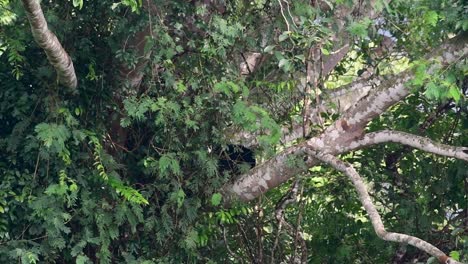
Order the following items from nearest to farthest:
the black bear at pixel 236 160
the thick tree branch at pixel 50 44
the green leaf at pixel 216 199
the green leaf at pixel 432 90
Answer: the thick tree branch at pixel 50 44 < the green leaf at pixel 432 90 < the green leaf at pixel 216 199 < the black bear at pixel 236 160

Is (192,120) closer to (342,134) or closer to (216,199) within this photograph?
(216,199)

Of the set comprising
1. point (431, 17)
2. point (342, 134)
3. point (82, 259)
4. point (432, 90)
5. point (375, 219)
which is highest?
point (431, 17)

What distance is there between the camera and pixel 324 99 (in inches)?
211

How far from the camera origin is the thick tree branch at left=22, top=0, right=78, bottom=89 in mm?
3893

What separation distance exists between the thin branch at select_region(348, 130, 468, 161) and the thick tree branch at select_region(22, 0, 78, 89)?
1.63 m

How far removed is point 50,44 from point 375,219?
183cm

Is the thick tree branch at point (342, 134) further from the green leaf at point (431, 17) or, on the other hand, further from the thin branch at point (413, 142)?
the green leaf at point (431, 17)

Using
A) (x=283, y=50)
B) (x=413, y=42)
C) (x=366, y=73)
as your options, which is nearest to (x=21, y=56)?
(x=283, y=50)

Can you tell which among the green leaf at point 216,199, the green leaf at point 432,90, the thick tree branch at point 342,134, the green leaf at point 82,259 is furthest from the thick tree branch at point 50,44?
the green leaf at point 432,90

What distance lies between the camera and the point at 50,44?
166 inches

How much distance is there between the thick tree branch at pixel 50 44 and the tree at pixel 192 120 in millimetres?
15

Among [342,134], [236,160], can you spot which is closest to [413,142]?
[342,134]

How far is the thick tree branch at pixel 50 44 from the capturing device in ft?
12.8

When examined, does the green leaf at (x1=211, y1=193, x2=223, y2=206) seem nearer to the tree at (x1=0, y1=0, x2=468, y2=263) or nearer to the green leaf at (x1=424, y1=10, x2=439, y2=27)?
the tree at (x1=0, y1=0, x2=468, y2=263)
